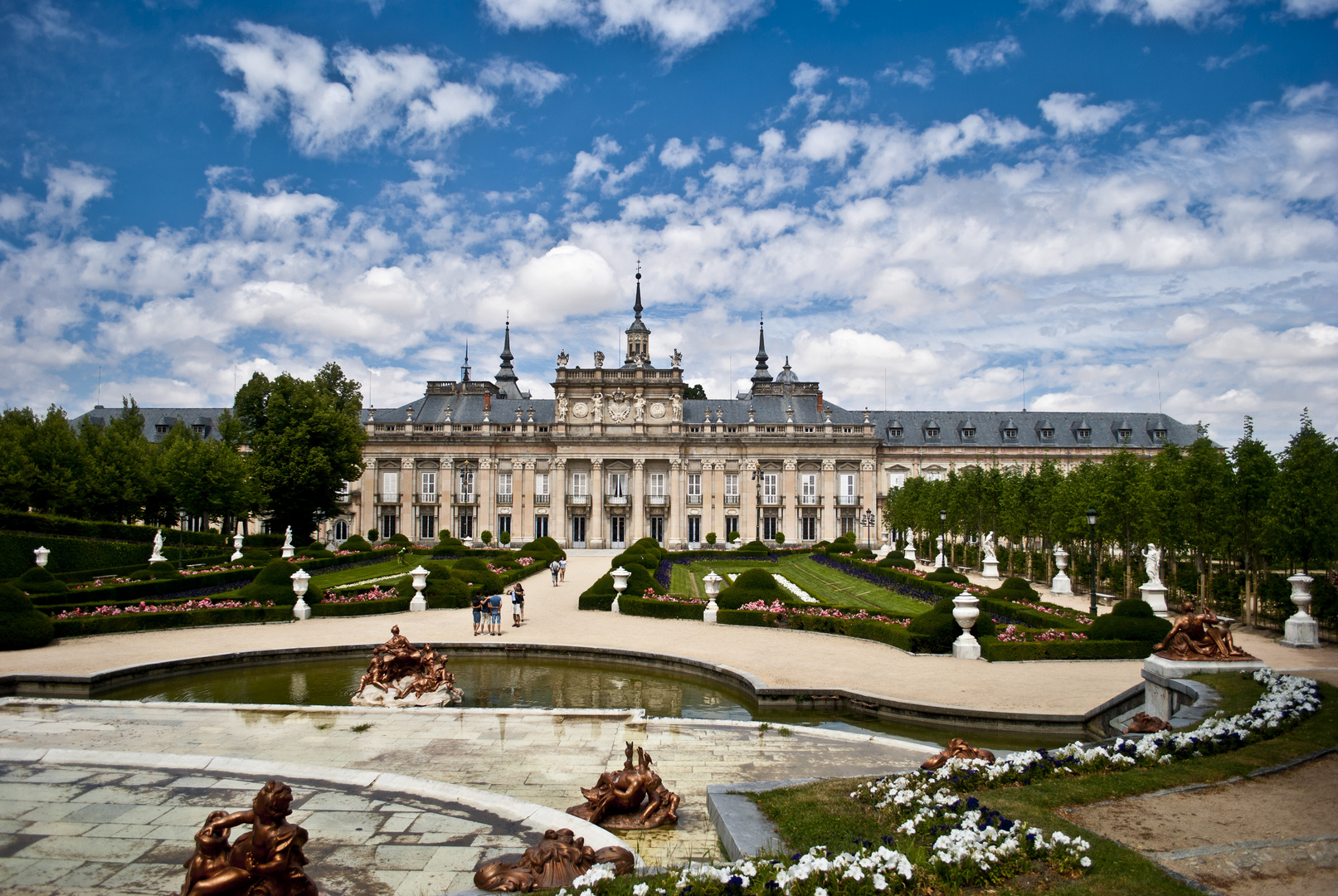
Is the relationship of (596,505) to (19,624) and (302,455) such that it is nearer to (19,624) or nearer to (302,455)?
(302,455)

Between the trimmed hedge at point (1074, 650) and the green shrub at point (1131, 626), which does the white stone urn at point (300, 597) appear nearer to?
the trimmed hedge at point (1074, 650)

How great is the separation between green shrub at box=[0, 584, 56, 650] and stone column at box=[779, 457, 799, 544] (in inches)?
2017

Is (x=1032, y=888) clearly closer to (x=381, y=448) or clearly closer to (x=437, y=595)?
(x=437, y=595)

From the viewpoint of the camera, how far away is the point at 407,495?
65438mm

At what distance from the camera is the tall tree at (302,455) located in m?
47.3

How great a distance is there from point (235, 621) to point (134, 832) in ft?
59.3

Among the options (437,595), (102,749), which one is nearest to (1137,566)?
(437,595)

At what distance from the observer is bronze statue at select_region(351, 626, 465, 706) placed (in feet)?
47.6

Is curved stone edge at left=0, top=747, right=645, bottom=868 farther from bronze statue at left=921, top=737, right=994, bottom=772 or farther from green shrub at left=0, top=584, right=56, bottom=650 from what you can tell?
green shrub at left=0, top=584, right=56, bottom=650

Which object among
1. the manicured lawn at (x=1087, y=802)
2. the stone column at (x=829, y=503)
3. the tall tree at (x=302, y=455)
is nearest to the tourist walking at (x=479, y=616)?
the manicured lawn at (x=1087, y=802)

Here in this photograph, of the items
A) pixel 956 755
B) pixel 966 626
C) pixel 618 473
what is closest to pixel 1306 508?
pixel 966 626

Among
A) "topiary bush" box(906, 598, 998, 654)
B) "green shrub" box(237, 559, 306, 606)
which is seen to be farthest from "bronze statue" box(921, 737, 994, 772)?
"green shrub" box(237, 559, 306, 606)

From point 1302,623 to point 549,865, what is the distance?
21.4 meters

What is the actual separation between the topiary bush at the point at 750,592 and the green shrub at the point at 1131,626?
363 inches
